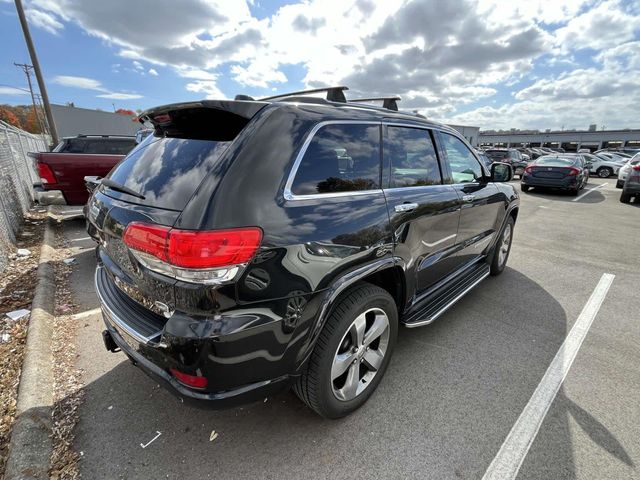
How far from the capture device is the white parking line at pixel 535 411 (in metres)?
1.95

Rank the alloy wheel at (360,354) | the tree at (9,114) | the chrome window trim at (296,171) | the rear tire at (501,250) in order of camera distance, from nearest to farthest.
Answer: the chrome window trim at (296,171)
the alloy wheel at (360,354)
the rear tire at (501,250)
the tree at (9,114)

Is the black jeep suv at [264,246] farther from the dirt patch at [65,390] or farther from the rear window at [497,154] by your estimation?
the rear window at [497,154]

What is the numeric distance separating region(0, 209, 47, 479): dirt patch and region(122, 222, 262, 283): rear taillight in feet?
5.04

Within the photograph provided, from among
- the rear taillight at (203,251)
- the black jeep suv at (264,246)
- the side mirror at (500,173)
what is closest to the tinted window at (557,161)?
the side mirror at (500,173)

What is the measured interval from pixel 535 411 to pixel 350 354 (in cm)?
136

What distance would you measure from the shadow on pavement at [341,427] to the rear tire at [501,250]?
1.69 metres

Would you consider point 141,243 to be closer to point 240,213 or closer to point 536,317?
point 240,213

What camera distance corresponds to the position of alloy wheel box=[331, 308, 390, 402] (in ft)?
7.14

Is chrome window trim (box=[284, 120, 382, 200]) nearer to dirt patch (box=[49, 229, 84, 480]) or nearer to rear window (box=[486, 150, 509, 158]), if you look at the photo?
dirt patch (box=[49, 229, 84, 480])

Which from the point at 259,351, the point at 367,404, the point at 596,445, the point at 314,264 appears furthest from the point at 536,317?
the point at 259,351

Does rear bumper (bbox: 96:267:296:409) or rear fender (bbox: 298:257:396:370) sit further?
rear fender (bbox: 298:257:396:370)

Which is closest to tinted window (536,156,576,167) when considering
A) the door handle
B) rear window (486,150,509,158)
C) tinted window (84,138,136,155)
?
rear window (486,150,509,158)

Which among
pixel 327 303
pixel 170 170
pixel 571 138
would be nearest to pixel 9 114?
pixel 170 170

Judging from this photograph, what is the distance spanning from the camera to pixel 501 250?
464 cm
